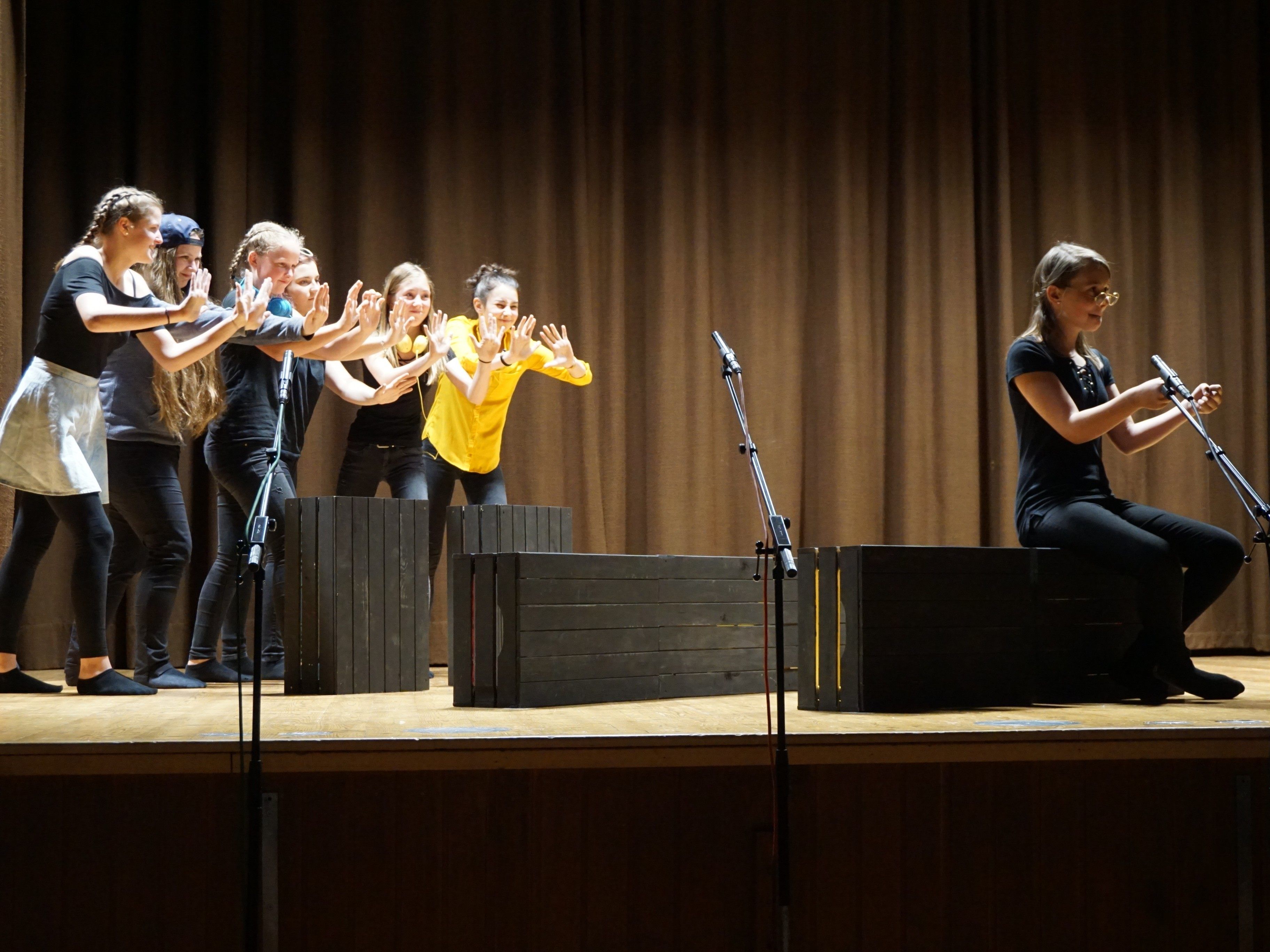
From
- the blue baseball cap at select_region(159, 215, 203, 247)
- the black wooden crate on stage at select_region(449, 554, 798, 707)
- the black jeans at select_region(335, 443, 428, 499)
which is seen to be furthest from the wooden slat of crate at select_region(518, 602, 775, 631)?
the blue baseball cap at select_region(159, 215, 203, 247)

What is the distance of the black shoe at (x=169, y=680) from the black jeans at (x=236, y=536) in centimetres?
9

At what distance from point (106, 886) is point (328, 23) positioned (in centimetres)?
420

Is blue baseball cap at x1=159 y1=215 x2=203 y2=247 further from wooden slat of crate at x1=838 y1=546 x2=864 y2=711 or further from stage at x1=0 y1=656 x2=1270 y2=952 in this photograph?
wooden slat of crate at x1=838 y1=546 x2=864 y2=711

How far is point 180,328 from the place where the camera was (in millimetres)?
3584

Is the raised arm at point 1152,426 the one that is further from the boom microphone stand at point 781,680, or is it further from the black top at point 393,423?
the black top at point 393,423

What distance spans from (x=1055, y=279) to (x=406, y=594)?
213 centimetres

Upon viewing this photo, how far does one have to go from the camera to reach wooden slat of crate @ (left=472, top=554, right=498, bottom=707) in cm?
329

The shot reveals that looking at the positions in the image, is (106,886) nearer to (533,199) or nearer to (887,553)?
(887,553)

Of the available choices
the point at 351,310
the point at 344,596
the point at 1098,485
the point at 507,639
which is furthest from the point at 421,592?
the point at 1098,485

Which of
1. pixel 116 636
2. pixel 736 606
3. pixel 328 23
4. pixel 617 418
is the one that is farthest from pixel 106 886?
pixel 328 23

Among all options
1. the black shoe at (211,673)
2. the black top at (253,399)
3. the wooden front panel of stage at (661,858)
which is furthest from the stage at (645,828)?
the black top at (253,399)

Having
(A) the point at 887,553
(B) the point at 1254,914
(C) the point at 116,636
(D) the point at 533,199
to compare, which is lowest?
(B) the point at 1254,914

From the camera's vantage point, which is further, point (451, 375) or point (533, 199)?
point (533, 199)

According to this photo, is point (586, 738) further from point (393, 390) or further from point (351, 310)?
point (393, 390)
